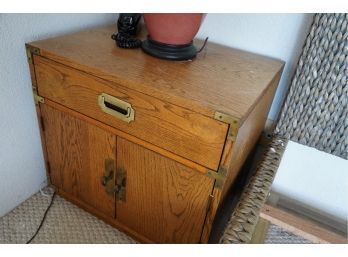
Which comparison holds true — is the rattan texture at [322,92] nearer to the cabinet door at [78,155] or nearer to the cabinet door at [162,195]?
the cabinet door at [162,195]

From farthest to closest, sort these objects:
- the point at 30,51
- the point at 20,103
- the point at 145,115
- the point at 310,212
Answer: the point at 310,212 → the point at 20,103 → the point at 30,51 → the point at 145,115

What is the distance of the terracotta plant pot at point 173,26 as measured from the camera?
26.4 inches

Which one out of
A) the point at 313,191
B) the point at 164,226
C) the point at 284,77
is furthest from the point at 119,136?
the point at 313,191

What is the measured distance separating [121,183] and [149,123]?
249 mm

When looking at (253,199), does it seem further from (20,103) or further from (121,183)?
(20,103)

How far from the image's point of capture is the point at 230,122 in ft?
1.73

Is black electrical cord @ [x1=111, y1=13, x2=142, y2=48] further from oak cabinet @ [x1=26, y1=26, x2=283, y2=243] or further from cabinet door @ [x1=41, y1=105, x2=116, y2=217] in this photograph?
cabinet door @ [x1=41, y1=105, x2=116, y2=217]

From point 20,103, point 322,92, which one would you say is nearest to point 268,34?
point 322,92

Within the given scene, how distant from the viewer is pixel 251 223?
1.98ft

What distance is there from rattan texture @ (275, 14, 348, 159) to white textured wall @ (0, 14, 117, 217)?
2.26 feet

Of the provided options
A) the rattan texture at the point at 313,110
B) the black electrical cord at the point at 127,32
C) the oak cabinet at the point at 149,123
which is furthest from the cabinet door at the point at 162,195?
the black electrical cord at the point at 127,32

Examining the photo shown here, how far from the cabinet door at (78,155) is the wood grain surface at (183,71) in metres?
0.18

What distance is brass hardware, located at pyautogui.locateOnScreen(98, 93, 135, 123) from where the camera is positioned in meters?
0.65

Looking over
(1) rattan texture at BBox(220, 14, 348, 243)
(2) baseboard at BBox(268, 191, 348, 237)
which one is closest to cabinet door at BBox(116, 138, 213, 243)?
(1) rattan texture at BBox(220, 14, 348, 243)
